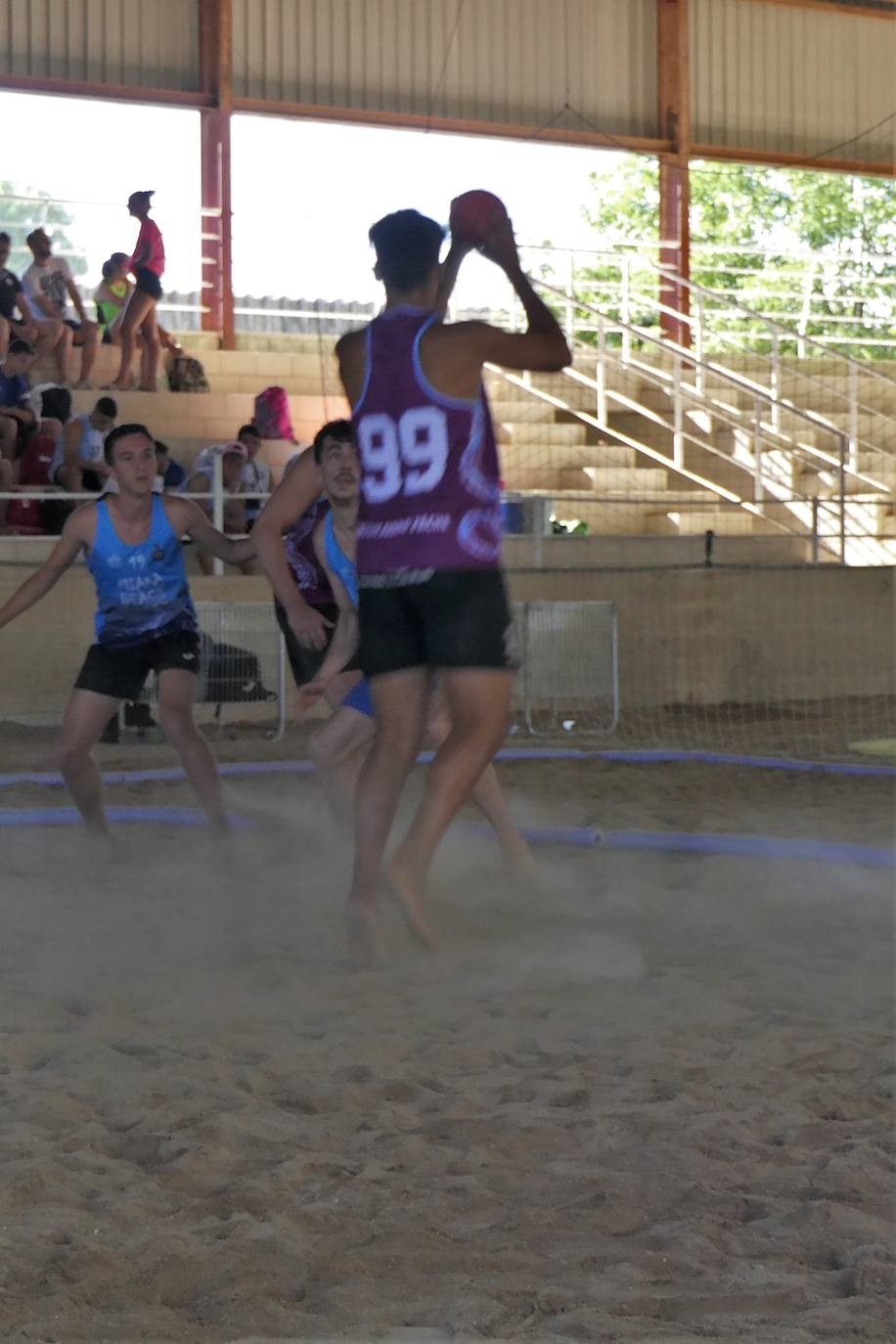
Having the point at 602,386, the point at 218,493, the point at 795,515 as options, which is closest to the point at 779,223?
the point at 602,386

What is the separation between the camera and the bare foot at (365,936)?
425 cm

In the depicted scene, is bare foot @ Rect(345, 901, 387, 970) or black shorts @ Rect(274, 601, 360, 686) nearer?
bare foot @ Rect(345, 901, 387, 970)

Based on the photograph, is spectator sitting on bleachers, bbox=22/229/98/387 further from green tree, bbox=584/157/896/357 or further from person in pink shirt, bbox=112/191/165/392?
green tree, bbox=584/157/896/357

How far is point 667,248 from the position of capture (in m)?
19.6

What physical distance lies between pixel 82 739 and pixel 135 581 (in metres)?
0.59

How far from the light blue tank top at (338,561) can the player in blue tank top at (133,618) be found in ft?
1.58

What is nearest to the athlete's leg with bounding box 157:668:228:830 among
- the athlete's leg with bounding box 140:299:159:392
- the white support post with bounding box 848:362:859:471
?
the athlete's leg with bounding box 140:299:159:392

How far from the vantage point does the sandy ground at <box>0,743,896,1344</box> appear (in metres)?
2.29

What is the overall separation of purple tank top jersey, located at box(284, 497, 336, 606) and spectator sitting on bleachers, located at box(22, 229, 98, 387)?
27.9 ft

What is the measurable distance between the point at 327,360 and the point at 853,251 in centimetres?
2209

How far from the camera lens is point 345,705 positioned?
17.8 feet

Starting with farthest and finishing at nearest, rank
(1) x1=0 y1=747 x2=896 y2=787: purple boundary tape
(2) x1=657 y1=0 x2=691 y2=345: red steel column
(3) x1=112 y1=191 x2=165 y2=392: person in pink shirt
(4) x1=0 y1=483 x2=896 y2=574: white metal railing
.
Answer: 1. (2) x1=657 y1=0 x2=691 y2=345: red steel column
2. (4) x1=0 y1=483 x2=896 y2=574: white metal railing
3. (3) x1=112 y1=191 x2=165 y2=392: person in pink shirt
4. (1) x1=0 y1=747 x2=896 y2=787: purple boundary tape

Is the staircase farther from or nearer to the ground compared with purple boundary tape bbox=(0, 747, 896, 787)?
farther from the ground

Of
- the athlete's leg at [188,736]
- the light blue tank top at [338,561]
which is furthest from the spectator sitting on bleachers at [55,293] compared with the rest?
the light blue tank top at [338,561]
